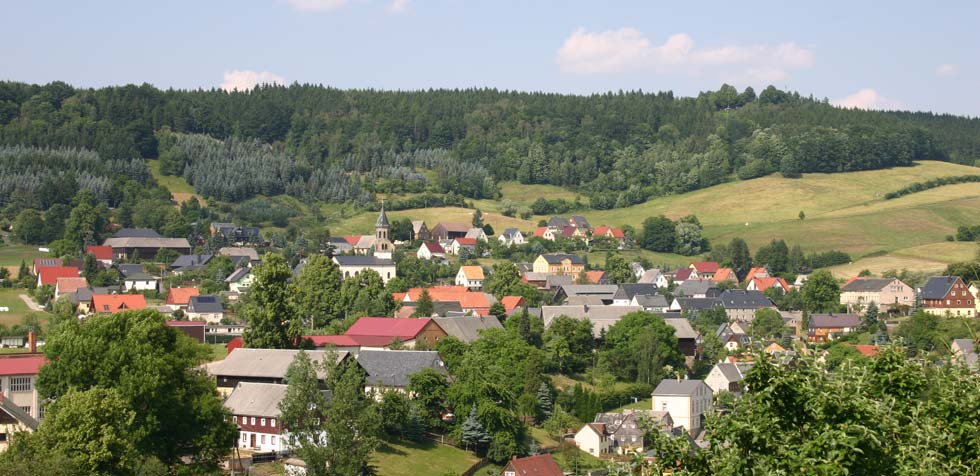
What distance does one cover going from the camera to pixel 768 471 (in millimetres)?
15227

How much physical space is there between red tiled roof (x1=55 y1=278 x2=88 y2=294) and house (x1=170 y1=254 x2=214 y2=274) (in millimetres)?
15302

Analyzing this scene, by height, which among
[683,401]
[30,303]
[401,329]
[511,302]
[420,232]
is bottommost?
[683,401]

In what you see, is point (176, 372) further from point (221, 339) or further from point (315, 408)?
point (221, 339)

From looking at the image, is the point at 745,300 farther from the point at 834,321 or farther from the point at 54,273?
the point at 54,273

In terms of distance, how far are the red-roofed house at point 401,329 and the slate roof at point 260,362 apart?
1309cm

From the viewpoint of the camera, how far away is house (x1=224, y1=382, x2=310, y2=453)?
52.5 m

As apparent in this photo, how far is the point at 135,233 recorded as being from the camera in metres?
118

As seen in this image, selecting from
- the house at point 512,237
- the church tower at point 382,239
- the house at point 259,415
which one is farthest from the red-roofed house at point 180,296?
the house at point 512,237

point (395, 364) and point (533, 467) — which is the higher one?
point (395, 364)

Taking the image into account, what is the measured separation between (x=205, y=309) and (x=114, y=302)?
248 inches

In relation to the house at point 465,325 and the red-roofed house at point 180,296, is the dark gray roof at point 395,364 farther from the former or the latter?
the red-roofed house at point 180,296

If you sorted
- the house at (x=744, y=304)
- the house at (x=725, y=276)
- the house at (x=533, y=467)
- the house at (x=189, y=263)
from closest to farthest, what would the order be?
the house at (x=533, y=467) < the house at (x=744, y=304) < the house at (x=189, y=263) < the house at (x=725, y=276)

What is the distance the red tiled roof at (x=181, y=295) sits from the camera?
301 ft

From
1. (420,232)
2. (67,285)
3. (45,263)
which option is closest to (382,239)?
(420,232)
